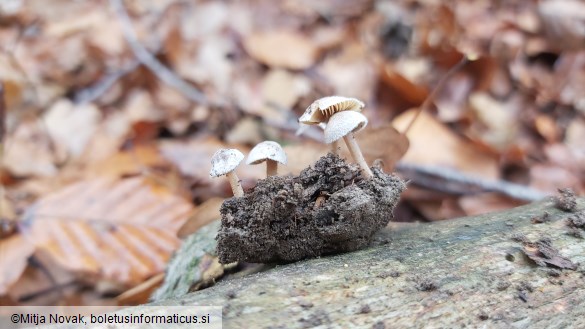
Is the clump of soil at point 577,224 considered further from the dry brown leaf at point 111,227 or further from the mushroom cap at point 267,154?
the dry brown leaf at point 111,227

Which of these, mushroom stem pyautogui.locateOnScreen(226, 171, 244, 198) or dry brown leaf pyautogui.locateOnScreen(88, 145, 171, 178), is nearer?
mushroom stem pyautogui.locateOnScreen(226, 171, 244, 198)

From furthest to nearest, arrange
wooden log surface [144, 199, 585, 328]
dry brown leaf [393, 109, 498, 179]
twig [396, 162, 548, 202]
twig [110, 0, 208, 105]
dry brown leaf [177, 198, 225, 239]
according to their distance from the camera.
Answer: twig [110, 0, 208, 105] → dry brown leaf [393, 109, 498, 179] → twig [396, 162, 548, 202] → dry brown leaf [177, 198, 225, 239] → wooden log surface [144, 199, 585, 328]

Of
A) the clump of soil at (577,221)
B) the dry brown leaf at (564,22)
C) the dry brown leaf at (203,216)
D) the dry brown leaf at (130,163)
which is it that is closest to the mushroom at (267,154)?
the dry brown leaf at (203,216)

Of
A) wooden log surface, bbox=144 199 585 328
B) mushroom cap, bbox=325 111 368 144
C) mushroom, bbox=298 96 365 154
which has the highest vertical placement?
mushroom, bbox=298 96 365 154

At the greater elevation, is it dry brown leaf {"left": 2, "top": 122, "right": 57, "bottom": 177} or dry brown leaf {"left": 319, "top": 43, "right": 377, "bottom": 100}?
dry brown leaf {"left": 319, "top": 43, "right": 377, "bottom": 100}

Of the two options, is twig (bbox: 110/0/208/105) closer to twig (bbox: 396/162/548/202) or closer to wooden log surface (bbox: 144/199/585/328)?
twig (bbox: 396/162/548/202)

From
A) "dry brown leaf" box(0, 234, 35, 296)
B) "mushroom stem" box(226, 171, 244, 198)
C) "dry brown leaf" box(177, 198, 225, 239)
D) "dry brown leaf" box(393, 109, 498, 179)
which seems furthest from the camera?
"dry brown leaf" box(393, 109, 498, 179)

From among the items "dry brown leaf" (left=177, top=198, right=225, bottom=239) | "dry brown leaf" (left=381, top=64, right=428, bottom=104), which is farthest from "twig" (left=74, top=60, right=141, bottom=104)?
"dry brown leaf" (left=177, top=198, right=225, bottom=239)
